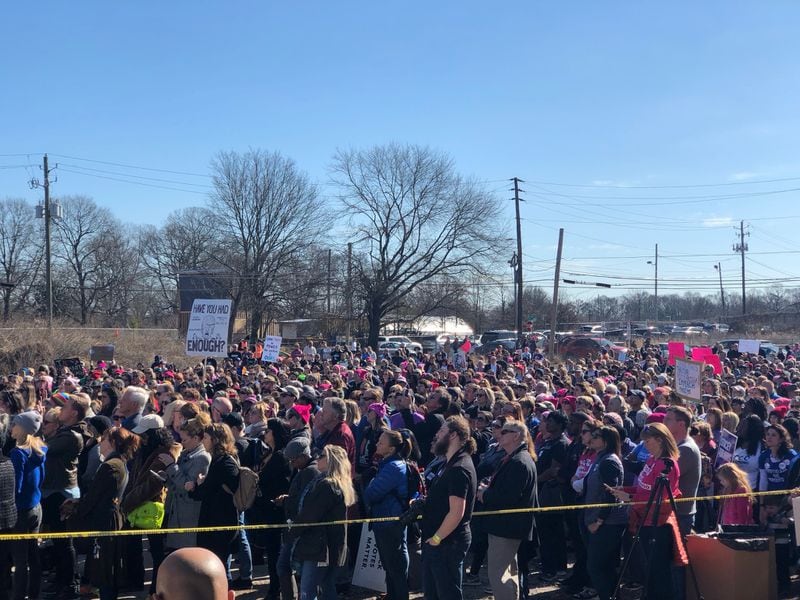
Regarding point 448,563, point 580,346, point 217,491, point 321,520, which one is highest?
point 580,346

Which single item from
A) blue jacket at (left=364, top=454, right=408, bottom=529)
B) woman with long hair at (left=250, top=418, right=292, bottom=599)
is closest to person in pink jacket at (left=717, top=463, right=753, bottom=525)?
blue jacket at (left=364, top=454, right=408, bottom=529)

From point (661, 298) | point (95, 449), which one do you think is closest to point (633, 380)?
point (95, 449)

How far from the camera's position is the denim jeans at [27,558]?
6.77 meters

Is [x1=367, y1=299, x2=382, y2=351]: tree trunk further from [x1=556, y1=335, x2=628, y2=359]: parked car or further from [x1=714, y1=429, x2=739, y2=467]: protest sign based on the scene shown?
[x1=714, y1=429, x2=739, y2=467]: protest sign

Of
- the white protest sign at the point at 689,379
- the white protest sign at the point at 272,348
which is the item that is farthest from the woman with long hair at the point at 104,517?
the white protest sign at the point at 272,348

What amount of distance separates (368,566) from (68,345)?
94.6 ft

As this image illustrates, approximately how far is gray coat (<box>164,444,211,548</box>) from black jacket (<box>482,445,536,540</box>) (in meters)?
2.43

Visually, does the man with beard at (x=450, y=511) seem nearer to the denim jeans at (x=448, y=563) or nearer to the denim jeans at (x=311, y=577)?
the denim jeans at (x=448, y=563)

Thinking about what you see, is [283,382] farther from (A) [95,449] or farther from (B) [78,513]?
(B) [78,513]

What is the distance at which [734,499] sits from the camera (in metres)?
7.46

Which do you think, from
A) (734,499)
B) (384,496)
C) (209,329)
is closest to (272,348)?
(209,329)

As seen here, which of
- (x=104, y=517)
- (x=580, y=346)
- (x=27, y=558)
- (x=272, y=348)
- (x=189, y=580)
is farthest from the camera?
(x=580, y=346)

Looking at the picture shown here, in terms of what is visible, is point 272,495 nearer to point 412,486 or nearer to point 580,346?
point 412,486

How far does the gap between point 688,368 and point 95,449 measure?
355 inches
